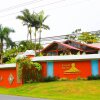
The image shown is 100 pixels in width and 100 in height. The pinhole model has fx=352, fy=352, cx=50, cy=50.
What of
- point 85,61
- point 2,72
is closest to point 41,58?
point 85,61

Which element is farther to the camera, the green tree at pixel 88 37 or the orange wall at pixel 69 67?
the green tree at pixel 88 37

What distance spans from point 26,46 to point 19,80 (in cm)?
2938

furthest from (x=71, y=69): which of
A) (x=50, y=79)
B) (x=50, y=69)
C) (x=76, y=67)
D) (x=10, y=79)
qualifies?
(x=10, y=79)

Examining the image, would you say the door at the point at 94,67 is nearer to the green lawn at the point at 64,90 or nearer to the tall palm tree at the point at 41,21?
the green lawn at the point at 64,90

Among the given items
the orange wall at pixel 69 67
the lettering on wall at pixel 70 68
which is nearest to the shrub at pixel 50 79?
the orange wall at pixel 69 67

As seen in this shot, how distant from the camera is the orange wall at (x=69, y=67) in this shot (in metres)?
35.1

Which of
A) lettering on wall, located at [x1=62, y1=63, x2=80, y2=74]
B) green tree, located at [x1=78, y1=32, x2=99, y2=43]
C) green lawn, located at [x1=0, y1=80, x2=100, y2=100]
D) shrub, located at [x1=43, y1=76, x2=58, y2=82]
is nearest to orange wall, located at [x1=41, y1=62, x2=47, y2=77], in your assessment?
shrub, located at [x1=43, y1=76, x2=58, y2=82]

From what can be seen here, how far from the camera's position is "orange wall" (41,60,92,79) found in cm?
3512

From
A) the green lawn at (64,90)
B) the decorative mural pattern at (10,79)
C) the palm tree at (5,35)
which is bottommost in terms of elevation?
the green lawn at (64,90)

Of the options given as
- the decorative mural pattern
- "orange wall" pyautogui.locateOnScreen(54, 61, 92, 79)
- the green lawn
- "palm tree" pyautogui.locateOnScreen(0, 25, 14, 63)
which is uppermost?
"palm tree" pyautogui.locateOnScreen(0, 25, 14, 63)

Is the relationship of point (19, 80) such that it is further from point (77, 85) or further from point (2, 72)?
point (77, 85)

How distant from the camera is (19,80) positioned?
37.8 m

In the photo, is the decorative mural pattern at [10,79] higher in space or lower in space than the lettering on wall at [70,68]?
lower

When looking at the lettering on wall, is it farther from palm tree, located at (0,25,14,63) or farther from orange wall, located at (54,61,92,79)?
palm tree, located at (0,25,14,63)
